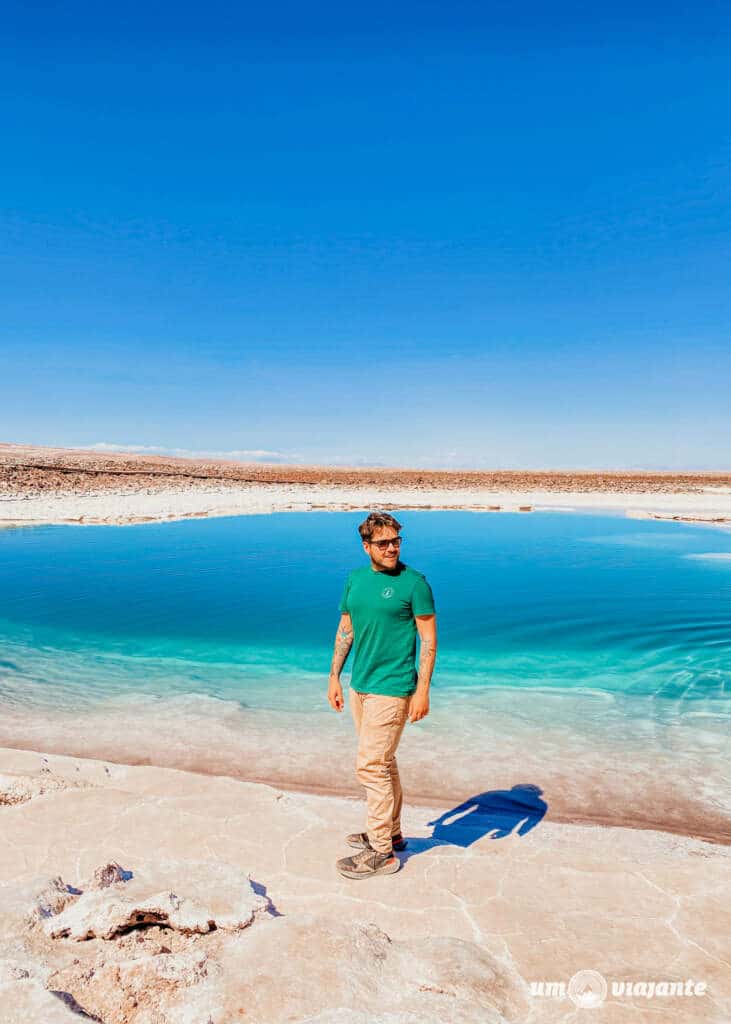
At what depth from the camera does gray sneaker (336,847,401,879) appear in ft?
11.6

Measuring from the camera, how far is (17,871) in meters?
3.54

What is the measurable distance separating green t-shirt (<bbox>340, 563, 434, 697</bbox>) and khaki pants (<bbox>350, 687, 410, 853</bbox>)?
75mm

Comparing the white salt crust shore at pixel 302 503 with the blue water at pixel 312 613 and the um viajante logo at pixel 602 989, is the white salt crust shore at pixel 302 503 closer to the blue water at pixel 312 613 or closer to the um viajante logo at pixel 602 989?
the blue water at pixel 312 613

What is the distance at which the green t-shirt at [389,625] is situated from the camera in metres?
3.48

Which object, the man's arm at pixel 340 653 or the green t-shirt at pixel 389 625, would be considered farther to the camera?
the man's arm at pixel 340 653

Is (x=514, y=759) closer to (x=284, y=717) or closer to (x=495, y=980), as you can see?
(x=284, y=717)

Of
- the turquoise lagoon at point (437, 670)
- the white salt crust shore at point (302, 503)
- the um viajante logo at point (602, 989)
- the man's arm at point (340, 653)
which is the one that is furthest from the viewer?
the white salt crust shore at point (302, 503)

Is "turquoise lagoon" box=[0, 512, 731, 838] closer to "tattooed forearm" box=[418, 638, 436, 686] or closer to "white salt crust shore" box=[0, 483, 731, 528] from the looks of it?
"tattooed forearm" box=[418, 638, 436, 686]

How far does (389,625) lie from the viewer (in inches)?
137

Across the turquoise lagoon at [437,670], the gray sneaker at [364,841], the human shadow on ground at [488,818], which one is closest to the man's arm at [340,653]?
the gray sneaker at [364,841]

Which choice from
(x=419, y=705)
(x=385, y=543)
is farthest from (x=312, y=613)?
(x=385, y=543)

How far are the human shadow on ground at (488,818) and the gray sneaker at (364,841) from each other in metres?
0.05

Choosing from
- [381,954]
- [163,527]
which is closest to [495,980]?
[381,954]

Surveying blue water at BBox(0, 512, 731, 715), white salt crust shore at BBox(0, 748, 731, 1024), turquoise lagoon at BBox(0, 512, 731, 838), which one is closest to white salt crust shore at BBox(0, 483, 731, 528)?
blue water at BBox(0, 512, 731, 715)
